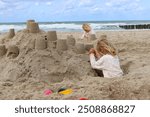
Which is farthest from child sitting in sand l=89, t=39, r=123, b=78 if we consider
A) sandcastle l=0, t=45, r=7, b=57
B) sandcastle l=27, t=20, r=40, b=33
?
sandcastle l=0, t=45, r=7, b=57

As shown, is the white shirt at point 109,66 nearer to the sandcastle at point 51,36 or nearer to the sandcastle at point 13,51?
the sandcastle at point 51,36

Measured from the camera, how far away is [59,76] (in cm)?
505

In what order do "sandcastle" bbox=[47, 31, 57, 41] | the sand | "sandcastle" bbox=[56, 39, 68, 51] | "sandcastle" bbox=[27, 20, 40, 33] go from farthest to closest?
"sandcastle" bbox=[27, 20, 40, 33], "sandcastle" bbox=[47, 31, 57, 41], "sandcastle" bbox=[56, 39, 68, 51], the sand

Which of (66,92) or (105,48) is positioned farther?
(105,48)

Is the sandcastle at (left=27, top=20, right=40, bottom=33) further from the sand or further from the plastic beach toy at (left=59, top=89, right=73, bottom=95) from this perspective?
the plastic beach toy at (left=59, top=89, right=73, bottom=95)

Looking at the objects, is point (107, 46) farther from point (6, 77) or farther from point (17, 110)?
point (17, 110)

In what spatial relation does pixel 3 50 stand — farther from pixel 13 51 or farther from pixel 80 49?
pixel 80 49

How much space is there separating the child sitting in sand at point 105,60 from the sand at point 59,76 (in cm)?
16

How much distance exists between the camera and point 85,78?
4.89 meters

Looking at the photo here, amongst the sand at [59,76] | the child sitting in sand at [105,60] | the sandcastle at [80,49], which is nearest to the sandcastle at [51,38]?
the sand at [59,76]

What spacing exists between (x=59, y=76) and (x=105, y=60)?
0.75 metres

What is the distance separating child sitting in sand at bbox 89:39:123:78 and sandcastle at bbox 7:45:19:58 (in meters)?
1.19

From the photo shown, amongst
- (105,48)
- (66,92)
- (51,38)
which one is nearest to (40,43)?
(51,38)

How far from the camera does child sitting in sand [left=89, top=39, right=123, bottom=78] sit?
16.7 ft
